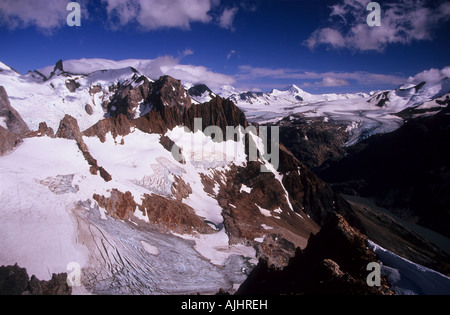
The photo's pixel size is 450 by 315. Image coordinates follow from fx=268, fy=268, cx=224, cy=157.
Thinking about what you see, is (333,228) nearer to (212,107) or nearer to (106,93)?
(212,107)

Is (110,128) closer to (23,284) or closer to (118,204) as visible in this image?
(118,204)

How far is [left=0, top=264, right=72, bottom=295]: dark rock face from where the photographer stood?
58.6 ft

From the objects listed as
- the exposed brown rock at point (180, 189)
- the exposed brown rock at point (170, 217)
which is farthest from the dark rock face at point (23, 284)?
the exposed brown rock at point (180, 189)

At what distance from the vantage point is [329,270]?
1733 cm

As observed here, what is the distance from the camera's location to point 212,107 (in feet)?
329

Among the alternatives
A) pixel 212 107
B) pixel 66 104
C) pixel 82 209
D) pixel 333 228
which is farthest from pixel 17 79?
pixel 333 228

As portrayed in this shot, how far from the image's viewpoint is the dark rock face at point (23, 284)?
17870 mm

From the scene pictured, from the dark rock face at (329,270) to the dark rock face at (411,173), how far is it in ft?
414

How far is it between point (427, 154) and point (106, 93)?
190169mm

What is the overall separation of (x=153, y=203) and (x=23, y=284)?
2545 centimetres

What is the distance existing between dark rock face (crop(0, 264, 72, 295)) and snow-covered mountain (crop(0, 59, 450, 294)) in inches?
30.2

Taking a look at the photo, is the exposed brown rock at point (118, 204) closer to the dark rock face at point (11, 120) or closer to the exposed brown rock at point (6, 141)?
the exposed brown rock at point (6, 141)

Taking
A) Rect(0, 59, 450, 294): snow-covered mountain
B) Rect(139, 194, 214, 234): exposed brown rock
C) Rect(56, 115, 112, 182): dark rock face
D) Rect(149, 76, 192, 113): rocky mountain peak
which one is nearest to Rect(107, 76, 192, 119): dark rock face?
Rect(149, 76, 192, 113): rocky mountain peak

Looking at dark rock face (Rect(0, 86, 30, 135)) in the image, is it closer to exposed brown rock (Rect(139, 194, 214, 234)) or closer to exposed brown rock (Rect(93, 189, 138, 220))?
exposed brown rock (Rect(139, 194, 214, 234))
